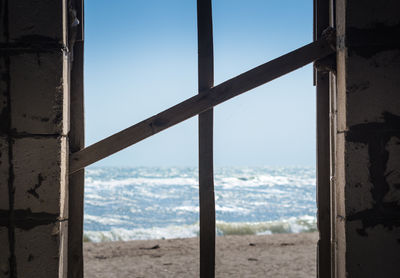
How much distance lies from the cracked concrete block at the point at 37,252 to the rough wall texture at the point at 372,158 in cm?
152

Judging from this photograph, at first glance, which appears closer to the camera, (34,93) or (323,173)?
(34,93)

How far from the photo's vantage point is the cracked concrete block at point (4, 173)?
210cm

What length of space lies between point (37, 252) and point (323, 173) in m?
1.80

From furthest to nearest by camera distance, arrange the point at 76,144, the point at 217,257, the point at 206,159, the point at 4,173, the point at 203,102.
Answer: the point at 217,257
the point at 206,159
the point at 76,144
the point at 203,102
the point at 4,173

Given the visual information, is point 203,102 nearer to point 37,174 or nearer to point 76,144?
point 76,144

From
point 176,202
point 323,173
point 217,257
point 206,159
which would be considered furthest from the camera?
point 176,202

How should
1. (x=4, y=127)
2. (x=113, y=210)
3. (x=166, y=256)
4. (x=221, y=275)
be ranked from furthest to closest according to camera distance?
(x=113, y=210)
(x=166, y=256)
(x=221, y=275)
(x=4, y=127)

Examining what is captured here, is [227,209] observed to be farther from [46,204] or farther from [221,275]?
[46,204]

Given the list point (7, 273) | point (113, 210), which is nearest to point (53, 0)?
point (7, 273)

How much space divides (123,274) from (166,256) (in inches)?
39.4

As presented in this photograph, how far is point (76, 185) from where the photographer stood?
2.50m

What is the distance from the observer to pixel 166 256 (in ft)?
19.4

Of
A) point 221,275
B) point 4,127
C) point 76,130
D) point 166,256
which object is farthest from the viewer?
point 166,256

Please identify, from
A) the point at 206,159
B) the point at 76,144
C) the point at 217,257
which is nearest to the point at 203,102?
the point at 206,159
